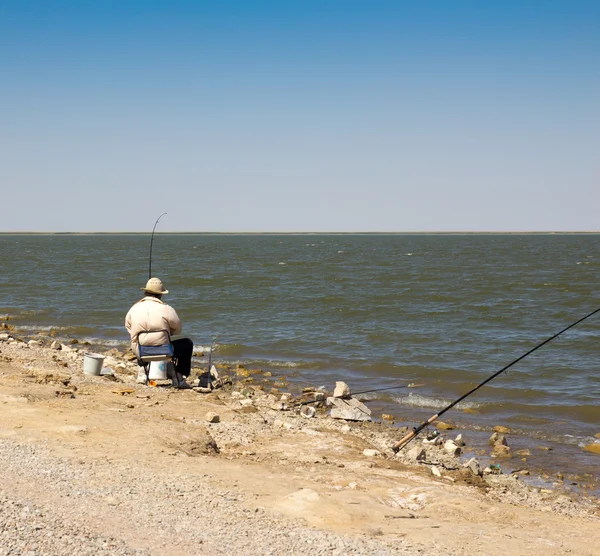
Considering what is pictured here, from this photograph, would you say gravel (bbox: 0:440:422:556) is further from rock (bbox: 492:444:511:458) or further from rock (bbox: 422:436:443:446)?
rock (bbox: 492:444:511:458)

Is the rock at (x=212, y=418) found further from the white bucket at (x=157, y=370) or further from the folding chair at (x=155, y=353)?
the white bucket at (x=157, y=370)

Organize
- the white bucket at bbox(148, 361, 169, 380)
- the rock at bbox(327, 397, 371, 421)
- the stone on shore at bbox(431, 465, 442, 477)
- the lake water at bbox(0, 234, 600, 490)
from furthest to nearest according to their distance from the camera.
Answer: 1. the lake water at bbox(0, 234, 600, 490)
2. the white bucket at bbox(148, 361, 169, 380)
3. the rock at bbox(327, 397, 371, 421)
4. the stone on shore at bbox(431, 465, 442, 477)

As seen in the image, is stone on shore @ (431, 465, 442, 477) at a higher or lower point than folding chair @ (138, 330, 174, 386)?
lower

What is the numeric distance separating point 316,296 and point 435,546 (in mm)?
23843

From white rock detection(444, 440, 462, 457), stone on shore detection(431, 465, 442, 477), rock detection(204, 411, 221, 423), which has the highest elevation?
rock detection(204, 411, 221, 423)

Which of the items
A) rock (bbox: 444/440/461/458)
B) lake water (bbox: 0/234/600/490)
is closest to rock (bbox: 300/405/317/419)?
lake water (bbox: 0/234/600/490)

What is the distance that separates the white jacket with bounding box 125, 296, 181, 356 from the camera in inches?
415

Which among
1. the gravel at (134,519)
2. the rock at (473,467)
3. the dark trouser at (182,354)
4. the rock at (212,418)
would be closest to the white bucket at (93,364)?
the dark trouser at (182,354)

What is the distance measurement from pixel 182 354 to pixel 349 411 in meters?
2.61

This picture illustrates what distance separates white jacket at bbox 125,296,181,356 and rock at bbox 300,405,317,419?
220 centimetres

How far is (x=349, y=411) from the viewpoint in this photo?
1076 cm

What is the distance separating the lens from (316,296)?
2916 cm

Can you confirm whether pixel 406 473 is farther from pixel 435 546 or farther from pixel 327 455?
pixel 435 546

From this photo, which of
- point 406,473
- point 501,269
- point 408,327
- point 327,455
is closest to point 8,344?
point 327,455
